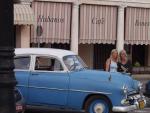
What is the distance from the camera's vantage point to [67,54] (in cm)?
1416

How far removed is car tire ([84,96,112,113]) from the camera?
13.4m

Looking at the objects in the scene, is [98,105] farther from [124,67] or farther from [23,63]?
[124,67]

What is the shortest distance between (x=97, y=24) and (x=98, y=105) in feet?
47.7

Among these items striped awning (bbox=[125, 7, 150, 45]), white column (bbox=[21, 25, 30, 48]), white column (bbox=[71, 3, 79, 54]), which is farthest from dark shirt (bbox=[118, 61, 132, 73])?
striped awning (bbox=[125, 7, 150, 45])

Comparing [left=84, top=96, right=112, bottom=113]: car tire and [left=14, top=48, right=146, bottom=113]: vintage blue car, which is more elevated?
[left=14, top=48, right=146, bottom=113]: vintage blue car

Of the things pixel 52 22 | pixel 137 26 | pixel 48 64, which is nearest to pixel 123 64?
pixel 48 64

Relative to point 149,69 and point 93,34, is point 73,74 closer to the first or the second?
point 93,34

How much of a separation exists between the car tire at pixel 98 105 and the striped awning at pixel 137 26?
51.5ft

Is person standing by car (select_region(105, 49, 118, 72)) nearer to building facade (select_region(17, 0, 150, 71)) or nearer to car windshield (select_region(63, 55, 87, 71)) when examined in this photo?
car windshield (select_region(63, 55, 87, 71))

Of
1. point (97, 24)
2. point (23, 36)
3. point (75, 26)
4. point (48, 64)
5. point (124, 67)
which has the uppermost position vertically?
point (97, 24)

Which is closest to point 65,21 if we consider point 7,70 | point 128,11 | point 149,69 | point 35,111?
point 128,11

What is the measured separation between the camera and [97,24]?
27.8 meters

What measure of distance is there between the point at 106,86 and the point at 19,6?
12.7 m

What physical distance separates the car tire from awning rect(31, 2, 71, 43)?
39.8 feet
